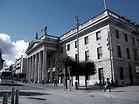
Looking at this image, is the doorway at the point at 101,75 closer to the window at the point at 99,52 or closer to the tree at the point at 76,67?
the window at the point at 99,52

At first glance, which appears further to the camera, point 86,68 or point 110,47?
point 110,47

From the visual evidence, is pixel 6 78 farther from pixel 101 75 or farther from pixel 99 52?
pixel 99 52

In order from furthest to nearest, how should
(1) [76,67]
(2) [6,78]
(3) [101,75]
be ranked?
(2) [6,78] → (3) [101,75] → (1) [76,67]

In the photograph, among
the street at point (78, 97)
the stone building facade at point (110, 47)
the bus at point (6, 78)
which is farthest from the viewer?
the bus at point (6, 78)

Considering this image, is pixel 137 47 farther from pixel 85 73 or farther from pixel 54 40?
pixel 54 40

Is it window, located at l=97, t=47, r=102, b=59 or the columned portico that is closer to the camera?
window, located at l=97, t=47, r=102, b=59

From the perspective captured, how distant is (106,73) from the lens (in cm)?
2591

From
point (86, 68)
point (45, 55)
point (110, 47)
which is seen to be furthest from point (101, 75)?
point (45, 55)

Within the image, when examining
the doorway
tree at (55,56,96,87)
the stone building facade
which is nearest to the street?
tree at (55,56,96,87)

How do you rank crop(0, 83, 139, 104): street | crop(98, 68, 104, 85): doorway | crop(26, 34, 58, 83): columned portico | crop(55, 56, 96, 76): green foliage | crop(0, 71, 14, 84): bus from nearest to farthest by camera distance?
crop(0, 83, 139, 104): street → crop(55, 56, 96, 76): green foliage → crop(98, 68, 104, 85): doorway → crop(0, 71, 14, 84): bus → crop(26, 34, 58, 83): columned portico

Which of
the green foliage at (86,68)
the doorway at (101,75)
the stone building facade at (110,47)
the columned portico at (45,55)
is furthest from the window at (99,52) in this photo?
the columned portico at (45,55)

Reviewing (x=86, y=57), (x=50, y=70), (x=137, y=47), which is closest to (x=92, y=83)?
(x=86, y=57)

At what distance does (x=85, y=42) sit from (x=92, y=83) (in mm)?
9565

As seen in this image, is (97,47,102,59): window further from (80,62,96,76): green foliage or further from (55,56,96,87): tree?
(55,56,96,87): tree
